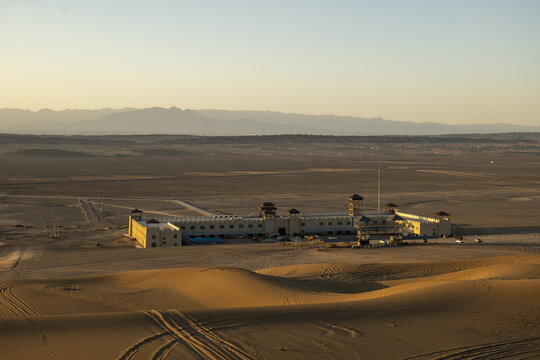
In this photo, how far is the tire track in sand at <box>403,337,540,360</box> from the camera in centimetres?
1777

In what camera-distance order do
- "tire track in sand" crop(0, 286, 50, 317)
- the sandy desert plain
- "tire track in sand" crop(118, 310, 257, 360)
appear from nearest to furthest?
"tire track in sand" crop(118, 310, 257, 360) → the sandy desert plain → "tire track in sand" crop(0, 286, 50, 317)

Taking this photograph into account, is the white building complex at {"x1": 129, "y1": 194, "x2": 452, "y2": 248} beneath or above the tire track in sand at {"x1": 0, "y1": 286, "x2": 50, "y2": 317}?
beneath

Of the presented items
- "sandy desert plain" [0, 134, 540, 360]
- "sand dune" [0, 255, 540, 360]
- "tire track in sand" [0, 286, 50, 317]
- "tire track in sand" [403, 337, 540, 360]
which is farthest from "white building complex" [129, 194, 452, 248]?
"tire track in sand" [403, 337, 540, 360]

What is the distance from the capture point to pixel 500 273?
102 feet

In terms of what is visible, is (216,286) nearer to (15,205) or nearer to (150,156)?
(15,205)

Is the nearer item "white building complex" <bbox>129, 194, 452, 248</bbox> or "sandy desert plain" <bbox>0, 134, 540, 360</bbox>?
"sandy desert plain" <bbox>0, 134, 540, 360</bbox>

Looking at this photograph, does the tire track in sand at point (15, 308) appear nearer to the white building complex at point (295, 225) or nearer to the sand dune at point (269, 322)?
the sand dune at point (269, 322)

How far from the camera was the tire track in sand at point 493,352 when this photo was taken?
1777 centimetres

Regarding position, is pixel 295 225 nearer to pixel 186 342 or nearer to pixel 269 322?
pixel 269 322

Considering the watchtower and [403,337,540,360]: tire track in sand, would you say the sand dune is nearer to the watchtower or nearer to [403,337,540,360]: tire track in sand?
[403,337,540,360]: tire track in sand

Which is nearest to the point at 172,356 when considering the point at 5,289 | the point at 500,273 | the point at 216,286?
the point at 216,286

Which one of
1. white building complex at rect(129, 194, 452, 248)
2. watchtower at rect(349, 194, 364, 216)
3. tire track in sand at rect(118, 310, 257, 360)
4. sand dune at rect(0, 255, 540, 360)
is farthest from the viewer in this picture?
watchtower at rect(349, 194, 364, 216)

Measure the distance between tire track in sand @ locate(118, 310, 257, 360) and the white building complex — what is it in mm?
30000

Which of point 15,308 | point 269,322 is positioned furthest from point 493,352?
point 15,308
